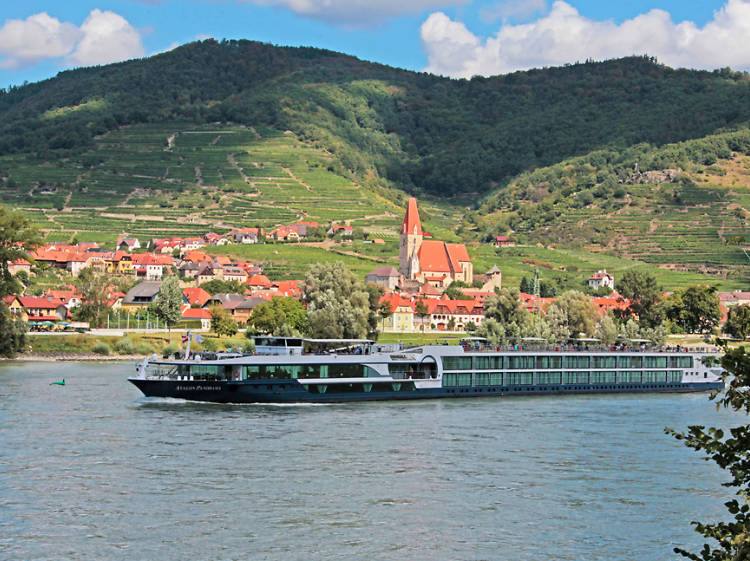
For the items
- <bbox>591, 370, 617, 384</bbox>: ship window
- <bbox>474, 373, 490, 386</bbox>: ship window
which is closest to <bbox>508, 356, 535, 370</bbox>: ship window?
<bbox>474, 373, 490, 386</bbox>: ship window

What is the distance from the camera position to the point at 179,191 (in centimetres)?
17075

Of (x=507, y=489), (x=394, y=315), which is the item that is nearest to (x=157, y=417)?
(x=507, y=489)

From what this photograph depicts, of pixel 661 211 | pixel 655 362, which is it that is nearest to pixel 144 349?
pixel 655 362

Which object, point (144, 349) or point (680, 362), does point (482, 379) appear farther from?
point (144, 349)

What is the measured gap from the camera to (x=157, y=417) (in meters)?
42.5

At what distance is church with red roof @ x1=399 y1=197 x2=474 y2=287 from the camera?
135m

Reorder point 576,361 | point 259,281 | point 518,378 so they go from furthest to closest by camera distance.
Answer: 1. point 259,281
2. point 576,361
3. point 518,378

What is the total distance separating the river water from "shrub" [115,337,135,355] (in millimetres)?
32184

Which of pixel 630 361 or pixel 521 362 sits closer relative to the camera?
pixel 521 362

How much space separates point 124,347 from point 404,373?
111 ft

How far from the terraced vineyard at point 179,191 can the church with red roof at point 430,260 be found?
2117 centimetres

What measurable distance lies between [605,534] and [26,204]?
469ft

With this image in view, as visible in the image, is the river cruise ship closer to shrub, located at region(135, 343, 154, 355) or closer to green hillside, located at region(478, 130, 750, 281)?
shrub, located at region(135, 343, 154, 355)

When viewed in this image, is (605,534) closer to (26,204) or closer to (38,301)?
(38,301)
